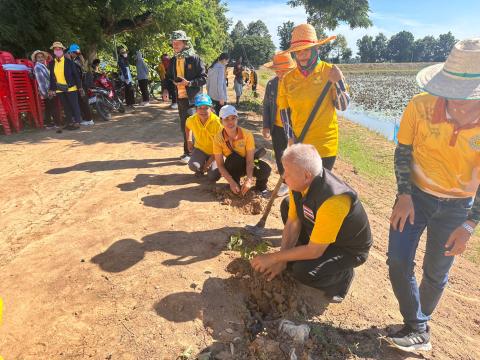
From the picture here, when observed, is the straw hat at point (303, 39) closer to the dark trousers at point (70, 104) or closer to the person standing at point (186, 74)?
the person standing at point (186, 74)

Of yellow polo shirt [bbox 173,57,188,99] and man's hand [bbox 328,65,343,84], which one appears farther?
yellow polo shirt [bbox 173,57,188,99]

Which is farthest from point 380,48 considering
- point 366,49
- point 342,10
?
point 342,10

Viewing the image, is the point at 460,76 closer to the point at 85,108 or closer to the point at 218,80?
the point at 218,80

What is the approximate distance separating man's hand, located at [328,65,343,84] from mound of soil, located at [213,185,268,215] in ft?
5.91

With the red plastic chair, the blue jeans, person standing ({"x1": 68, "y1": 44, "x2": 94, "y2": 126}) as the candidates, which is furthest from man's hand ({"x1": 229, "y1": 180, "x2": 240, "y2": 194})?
the red plastic chair

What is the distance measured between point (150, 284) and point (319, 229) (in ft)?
4.65

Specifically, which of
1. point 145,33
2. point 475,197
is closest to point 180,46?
point 475,197

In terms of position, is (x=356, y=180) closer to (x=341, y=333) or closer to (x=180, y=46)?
(x=180, y=46)

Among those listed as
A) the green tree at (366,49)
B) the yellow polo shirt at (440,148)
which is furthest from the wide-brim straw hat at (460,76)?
the green tree at (366,49)

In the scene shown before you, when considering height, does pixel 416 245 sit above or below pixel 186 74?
below

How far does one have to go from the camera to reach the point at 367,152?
33.8ft

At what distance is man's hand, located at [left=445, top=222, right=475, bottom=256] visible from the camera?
86.2 inches

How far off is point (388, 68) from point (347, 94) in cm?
7112

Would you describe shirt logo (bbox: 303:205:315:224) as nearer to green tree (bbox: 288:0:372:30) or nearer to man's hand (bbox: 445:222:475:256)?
man's hand (bbox: 445:222:475:256)
